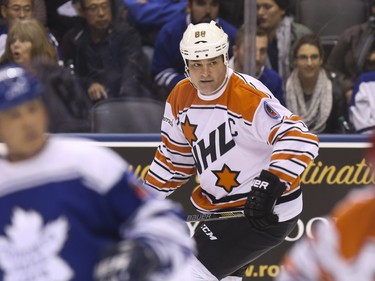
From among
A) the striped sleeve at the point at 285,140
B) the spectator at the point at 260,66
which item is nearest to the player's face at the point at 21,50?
the spectator at the point at 260,66

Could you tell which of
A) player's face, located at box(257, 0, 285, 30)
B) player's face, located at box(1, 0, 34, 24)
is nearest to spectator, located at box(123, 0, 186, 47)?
player's face, located at box(257, 0, 285, 30)

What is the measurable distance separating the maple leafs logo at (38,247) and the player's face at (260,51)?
3.31 meters

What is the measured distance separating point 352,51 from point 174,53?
1.05 metres

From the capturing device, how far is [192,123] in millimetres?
4480

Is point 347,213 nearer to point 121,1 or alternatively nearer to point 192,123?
point 192,123

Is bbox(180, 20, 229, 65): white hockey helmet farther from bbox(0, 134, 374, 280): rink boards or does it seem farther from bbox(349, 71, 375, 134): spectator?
bbox(349, 71, 375, 134): spectator

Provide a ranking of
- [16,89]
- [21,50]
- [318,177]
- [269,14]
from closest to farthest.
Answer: [16,89] → [21,50] → [318,177] → [269,14]

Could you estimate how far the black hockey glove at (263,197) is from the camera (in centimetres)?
418

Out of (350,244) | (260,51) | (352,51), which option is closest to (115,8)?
(260,51)

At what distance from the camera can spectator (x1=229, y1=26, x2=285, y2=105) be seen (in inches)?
228

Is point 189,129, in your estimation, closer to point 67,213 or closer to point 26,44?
point 26,44

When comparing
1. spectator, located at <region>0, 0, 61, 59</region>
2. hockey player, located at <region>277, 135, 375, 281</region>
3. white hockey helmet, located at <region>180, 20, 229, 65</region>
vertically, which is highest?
hockey player, located at <region>277, 135, 375, 281</region>

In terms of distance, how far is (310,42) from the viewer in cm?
607

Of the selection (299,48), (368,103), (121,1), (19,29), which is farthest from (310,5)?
(19,29)
